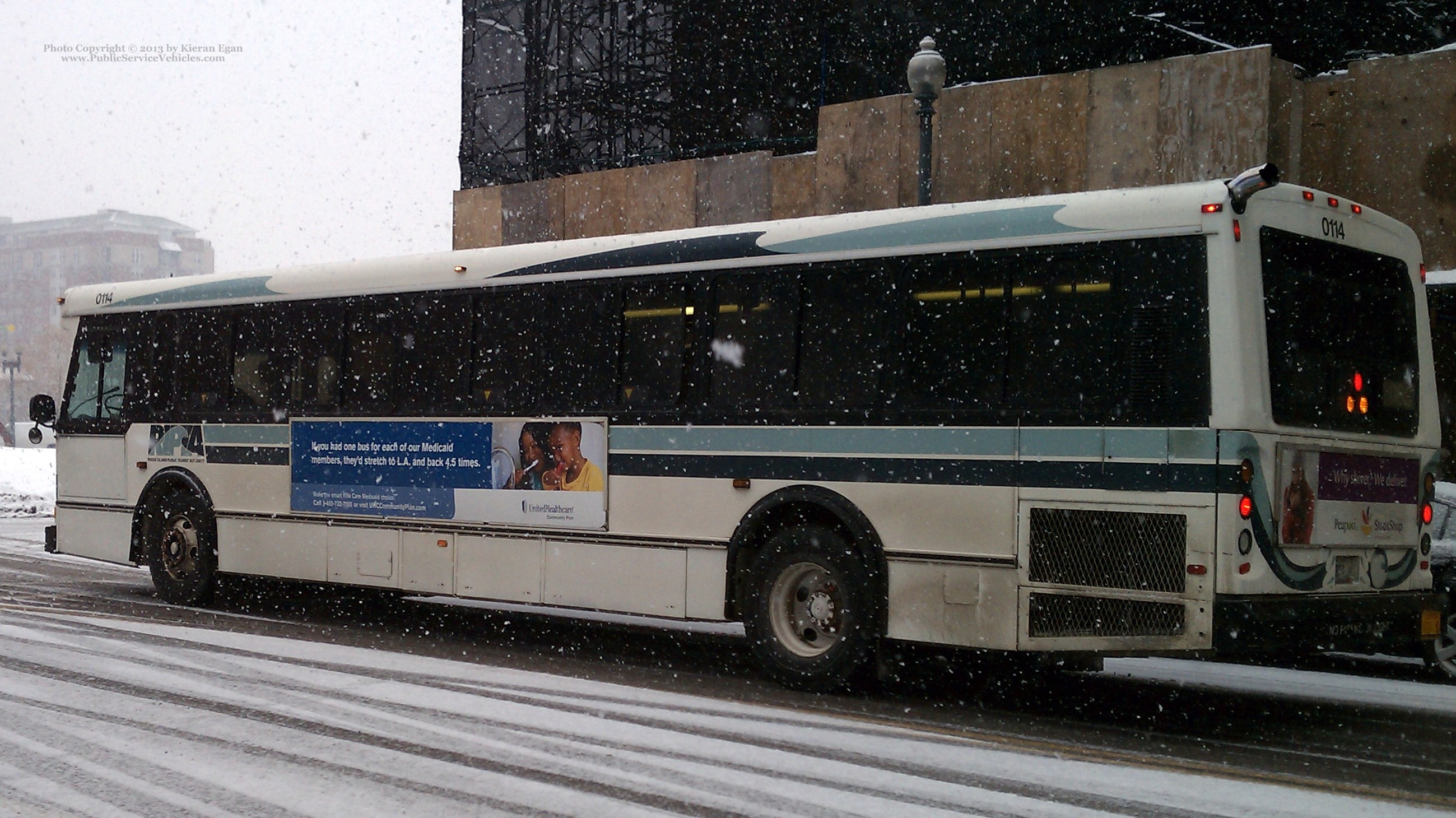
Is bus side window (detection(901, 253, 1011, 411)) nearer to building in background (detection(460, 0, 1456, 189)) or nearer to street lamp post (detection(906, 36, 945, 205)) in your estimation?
street lamp post (detection(906, 36, 945, 205))

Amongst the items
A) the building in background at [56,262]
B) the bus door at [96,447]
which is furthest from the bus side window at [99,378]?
the building in background at [56,262]

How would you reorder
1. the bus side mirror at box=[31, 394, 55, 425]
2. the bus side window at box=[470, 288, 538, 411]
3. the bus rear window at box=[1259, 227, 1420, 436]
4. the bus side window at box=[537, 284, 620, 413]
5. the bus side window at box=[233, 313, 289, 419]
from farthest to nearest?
the bus side mirror at box=[31, 394, 55, 425] < the bus side window at box=[233, 313, 289, 419] < the bus side window at box=[470, 288, 538, 411] < the bus side window at box=[537, 284, 620, 413] < the bus rear window at box=[1259, 227, 1420, 436]

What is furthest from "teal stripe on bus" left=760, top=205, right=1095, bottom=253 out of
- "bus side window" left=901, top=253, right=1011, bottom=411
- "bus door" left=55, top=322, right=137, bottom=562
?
"bus door" left=55, top=322, right=137, bottom=562

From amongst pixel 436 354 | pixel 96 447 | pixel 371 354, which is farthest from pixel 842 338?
pixel 96 447

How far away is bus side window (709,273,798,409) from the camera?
948 cm

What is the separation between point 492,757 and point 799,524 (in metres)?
3.14

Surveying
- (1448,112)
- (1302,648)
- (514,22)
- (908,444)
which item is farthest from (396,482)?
(514,22)

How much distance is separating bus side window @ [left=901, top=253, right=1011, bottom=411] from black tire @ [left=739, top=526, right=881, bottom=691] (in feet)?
3.81

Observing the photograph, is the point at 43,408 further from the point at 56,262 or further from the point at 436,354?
the point at 56,262

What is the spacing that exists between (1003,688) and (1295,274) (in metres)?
3.56

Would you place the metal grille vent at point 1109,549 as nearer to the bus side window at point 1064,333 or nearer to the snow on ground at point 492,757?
the bus side window at point 1064,333

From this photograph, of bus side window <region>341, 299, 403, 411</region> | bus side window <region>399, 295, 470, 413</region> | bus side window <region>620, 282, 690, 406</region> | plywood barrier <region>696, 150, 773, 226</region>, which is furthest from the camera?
plywood barrier <region>696, 150, 773, 226</region>

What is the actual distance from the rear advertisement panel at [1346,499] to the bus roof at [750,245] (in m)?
1.52

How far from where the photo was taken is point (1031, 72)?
19.1 meters
